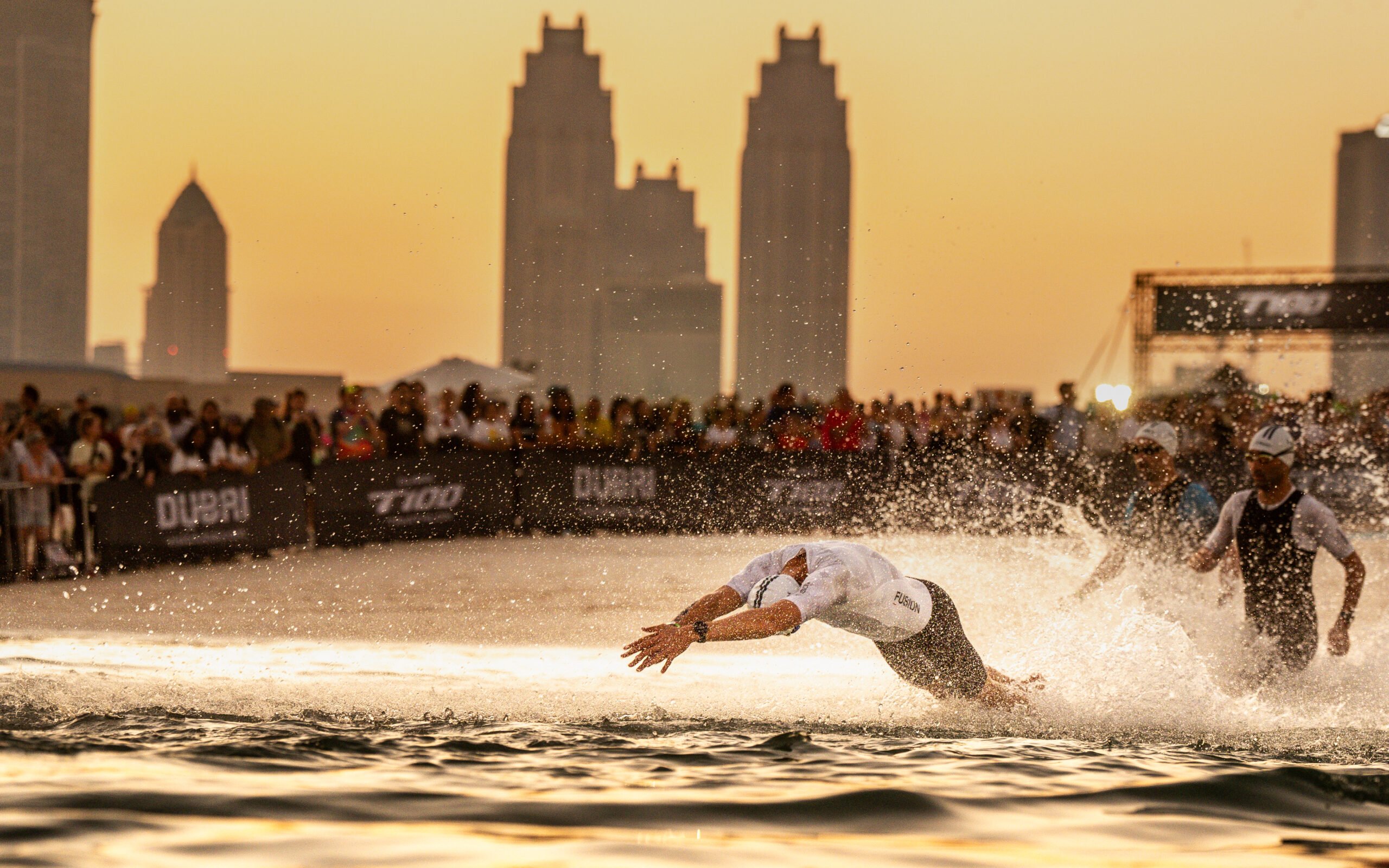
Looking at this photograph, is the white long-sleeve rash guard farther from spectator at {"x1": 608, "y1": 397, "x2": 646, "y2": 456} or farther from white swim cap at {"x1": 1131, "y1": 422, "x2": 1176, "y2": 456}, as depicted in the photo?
spectator at {"x1": 608, "y1": 397, "x2": 646, "y2": 456}

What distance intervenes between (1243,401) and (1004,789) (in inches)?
751

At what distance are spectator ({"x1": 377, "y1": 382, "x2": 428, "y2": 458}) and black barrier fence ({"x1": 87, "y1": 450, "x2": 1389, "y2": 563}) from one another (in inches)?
7.2

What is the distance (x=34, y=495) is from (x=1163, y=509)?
1087 centimetres

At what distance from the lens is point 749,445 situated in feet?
71.5

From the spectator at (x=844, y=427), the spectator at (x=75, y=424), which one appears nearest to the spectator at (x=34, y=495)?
the spectator at (x=75, y=424)

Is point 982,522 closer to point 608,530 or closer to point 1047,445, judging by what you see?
point 1047,445

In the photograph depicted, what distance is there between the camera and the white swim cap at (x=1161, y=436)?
8547 mm

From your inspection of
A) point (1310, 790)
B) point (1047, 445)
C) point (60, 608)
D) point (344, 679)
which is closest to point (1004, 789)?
point (1310, 790)

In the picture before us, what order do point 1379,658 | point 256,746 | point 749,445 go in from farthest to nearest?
1. point 749,445
2. point 1379,658
3. point 256,746

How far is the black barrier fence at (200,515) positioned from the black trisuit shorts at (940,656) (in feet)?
33.9

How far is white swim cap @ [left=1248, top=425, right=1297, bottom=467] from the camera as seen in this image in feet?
24.1

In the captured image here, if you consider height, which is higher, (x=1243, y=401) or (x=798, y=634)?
(x=1243, y=401)

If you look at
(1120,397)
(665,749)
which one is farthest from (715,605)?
(1120,397)

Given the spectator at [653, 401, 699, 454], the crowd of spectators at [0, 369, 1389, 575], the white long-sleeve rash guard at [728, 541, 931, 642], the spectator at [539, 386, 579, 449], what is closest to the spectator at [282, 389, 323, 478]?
the crowd of spectators at [0, 369, 1389, 575]
